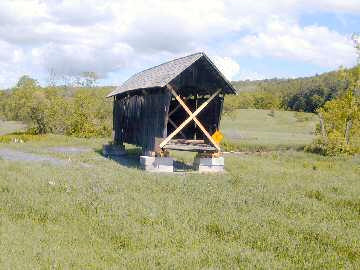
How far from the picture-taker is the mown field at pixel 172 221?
26.1 ft

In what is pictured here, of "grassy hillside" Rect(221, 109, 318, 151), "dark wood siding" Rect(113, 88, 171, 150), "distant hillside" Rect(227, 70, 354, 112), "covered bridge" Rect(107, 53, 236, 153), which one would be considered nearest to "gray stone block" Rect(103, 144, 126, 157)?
"dark wood siding" Rect(113, 88, 171, 150)

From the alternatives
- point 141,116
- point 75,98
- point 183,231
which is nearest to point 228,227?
point 183,231

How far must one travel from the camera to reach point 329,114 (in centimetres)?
3634

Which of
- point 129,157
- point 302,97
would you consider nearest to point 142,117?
point 129,157

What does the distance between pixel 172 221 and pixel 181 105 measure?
11880 mm

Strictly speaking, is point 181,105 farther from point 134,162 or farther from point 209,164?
point 134,162

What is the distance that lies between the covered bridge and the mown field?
377 cm

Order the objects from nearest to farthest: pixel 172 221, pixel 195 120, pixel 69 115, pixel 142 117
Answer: pixel 172 221 < pixel 195 120 < pixel 142 117 < pixel 69 115

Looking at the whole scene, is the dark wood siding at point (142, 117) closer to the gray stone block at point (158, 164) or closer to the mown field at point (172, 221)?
the gray stone block at point (158, 164)

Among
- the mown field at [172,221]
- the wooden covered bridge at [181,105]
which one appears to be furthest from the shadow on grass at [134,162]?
the mown field at [172,221]

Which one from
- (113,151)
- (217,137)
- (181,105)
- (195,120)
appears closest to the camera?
(195,120)

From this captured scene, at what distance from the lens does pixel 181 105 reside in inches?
849

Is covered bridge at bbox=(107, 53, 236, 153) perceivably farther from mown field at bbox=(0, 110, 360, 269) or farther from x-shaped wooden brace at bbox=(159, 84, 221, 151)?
mown field at bbox=(0, 110, 360, 269)

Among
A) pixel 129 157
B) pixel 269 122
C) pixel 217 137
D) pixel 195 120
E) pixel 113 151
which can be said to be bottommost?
pixel 129 157
